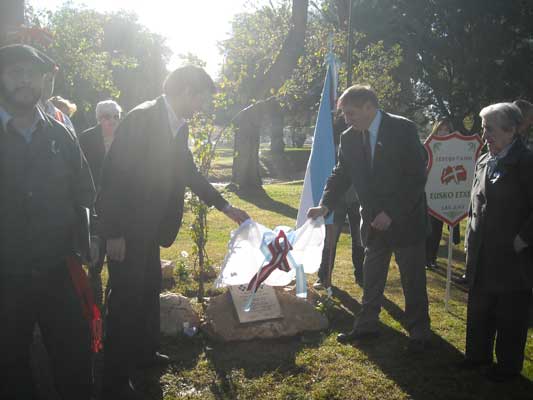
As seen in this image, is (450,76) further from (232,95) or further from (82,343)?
(82,343)

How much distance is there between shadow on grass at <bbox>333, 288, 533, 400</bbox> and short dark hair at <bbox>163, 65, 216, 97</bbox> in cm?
261

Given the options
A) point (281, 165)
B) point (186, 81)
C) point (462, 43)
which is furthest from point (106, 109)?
point (281, 165)

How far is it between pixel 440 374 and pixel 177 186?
2.48 metres

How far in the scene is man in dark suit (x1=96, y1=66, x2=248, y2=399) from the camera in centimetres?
323

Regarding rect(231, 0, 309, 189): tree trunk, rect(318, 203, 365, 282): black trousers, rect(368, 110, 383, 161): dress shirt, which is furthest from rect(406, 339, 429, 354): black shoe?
rect(231, 0, 309, 189): tree trunk

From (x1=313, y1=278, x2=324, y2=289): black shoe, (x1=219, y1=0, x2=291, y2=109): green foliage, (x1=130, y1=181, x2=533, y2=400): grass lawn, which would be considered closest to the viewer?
(x1=130, y1=181, x2=533, y2=400): grass lawn

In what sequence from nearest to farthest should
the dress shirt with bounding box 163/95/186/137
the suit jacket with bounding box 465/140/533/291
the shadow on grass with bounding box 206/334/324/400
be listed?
the dress shirt with bounding box 163/95/186/137 < the suit jacket with bounding box 465/140/533/291 < the shadow on grass with bounding box 206/334/324/400

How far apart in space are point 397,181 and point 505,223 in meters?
0.88

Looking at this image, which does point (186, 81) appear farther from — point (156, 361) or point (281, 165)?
point (281, 165)

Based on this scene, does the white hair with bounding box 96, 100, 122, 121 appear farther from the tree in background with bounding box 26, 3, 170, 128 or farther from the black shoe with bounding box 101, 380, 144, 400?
the tree in background with bounding box 26, 3, 170, 128

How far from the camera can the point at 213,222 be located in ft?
37.7

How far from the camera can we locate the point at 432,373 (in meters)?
3.96

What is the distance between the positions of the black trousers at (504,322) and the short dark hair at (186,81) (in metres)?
2.57

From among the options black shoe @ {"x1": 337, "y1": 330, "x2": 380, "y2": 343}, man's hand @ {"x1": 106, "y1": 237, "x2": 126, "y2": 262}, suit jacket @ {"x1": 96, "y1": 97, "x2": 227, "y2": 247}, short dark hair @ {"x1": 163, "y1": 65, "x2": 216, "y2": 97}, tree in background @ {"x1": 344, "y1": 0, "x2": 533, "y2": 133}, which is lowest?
black shoe @ {"x1": 337, "y1": 330, "x2": 380, "y2": 343}
